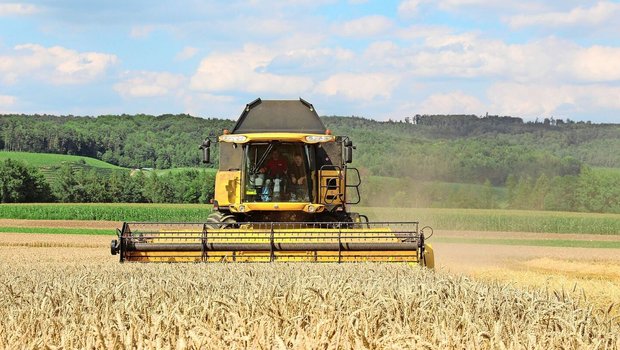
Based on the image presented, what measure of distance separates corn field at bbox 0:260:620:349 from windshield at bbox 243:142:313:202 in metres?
7.93

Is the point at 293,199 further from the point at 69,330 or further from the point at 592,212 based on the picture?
the point at 592,212

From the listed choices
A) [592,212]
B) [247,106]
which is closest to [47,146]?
Answer: [592,212]

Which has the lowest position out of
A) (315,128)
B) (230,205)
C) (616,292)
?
(616,292)

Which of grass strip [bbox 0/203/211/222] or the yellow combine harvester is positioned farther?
grass strip [bbox 0/203/211/222]

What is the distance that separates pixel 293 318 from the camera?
5.55m

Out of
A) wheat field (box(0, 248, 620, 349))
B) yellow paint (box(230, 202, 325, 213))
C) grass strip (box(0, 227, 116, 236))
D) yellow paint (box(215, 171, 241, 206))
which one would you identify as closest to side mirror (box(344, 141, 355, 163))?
yellow paint (box(230, 202, 325, 213))

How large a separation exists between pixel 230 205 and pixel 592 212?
45528 mm

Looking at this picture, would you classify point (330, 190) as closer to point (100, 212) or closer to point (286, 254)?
point (286, 254)

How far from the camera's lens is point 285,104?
17172 millimetres

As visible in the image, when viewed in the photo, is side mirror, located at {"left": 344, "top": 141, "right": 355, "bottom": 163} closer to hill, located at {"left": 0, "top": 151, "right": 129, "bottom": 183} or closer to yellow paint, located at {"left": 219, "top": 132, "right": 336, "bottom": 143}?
yellow paint, located at {"left": 219, "top": 132, "right": 336, "bottom": 143}

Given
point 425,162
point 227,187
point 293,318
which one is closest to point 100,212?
point 425,162

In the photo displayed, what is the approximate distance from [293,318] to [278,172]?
1031 cm

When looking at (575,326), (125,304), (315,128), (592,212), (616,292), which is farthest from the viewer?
(592,212)

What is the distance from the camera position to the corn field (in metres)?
5.18
